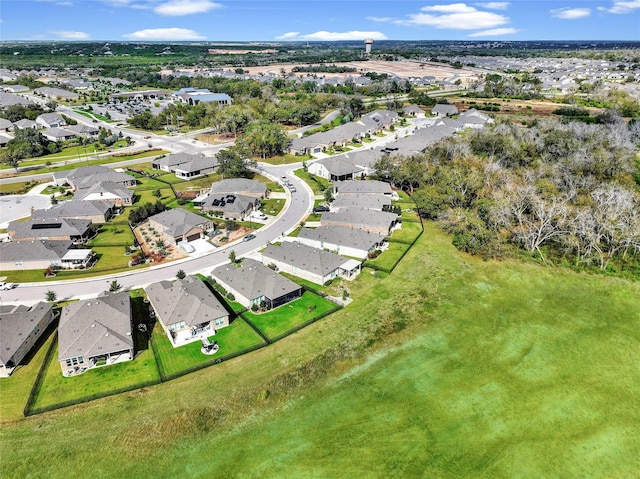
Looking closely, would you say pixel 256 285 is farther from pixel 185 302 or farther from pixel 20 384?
pixel 20 384

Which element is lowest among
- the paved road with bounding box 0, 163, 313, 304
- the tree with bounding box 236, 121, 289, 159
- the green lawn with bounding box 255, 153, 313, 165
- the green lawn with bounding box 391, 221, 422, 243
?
the green lawn with bounding box 391, 221, 422, 243

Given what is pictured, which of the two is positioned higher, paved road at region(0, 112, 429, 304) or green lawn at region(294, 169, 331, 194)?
green lawn at region(294, 169, 331, 194)

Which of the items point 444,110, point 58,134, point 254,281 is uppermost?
point 444,110

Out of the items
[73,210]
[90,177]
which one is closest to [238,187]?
[73,210]

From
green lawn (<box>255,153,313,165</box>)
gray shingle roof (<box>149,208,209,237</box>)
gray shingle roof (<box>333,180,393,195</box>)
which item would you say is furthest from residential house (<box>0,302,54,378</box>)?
green lawn (<box>255,153,313,165</box>)

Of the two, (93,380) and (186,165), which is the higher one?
(186,165)

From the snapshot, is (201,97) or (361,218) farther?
(201,97)

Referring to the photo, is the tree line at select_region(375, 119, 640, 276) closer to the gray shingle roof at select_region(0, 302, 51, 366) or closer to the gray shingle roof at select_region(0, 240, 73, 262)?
the gray shingle roof at select_region(0, 302, 51, 366)
